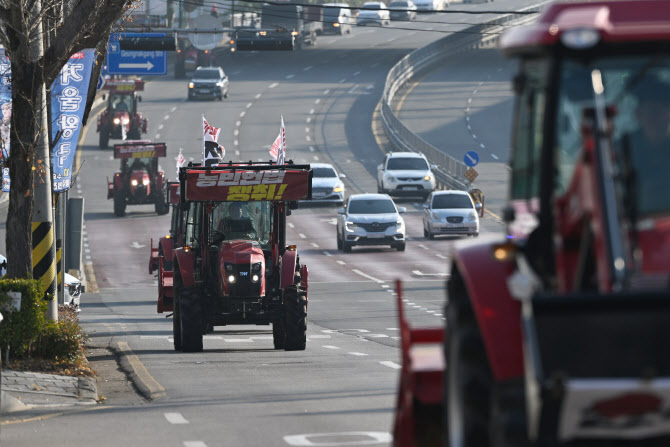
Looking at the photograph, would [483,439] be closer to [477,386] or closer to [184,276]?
[477,386]

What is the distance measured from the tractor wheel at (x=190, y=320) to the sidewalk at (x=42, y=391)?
3.34 metres

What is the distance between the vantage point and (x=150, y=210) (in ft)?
180

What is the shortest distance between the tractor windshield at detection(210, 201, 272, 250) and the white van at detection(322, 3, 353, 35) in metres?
73.0

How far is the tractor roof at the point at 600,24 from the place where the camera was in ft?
18.5

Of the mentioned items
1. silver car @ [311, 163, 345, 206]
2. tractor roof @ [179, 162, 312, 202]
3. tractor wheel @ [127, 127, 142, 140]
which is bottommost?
silver car @ [311, 163, 345, 206]

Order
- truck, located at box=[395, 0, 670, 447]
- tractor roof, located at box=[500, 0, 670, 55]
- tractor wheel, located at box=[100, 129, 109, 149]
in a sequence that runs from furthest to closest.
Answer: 1. tractor wheel, located at box=[100, 129, 109, 149]
2. tractor roof, located at box=[500, 0, 670, 55]
3. truck, located at box=[395, 0, 670, 447]

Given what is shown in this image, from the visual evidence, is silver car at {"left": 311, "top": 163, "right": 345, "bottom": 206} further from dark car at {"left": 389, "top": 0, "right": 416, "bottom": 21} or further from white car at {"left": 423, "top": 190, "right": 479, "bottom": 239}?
dark car at {"left": 389, "top": 0, "right": 416, "bottom": 21}

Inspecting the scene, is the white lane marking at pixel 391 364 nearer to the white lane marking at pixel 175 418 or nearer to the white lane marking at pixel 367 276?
the white lane marking at pixel 175 418

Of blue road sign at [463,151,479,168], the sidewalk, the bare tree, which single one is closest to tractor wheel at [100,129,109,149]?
blue road sign at [463,151,479,168]

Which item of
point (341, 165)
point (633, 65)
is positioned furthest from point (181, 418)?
point (341, 165)

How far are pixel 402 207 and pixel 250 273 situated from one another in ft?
110

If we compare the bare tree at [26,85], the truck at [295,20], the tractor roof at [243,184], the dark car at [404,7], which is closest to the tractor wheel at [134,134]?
the truck at [295,20]

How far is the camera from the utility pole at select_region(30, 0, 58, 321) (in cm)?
1823

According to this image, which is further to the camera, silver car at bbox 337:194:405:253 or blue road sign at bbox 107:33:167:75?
silver car at bbox 337:194:405:253
